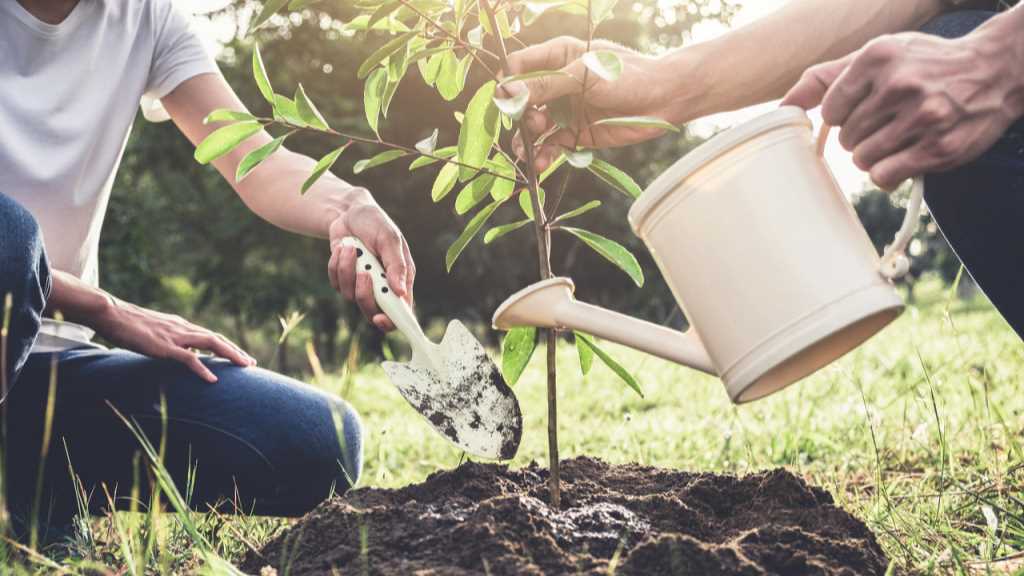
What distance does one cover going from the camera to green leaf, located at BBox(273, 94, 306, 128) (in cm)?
146

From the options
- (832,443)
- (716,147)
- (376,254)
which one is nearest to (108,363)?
(376,254)

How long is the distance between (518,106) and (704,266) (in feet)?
1.12

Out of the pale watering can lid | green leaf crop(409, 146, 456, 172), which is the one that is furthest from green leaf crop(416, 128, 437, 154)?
the pale watering can lid

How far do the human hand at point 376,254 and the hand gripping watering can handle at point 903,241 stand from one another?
0.88m

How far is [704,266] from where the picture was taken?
45.2 inches

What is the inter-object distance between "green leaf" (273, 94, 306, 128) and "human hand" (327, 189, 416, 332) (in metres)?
0.25

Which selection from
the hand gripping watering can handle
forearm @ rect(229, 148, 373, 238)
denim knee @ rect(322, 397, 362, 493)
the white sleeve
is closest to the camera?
the hand gripping watering can handle

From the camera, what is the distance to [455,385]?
1.63m

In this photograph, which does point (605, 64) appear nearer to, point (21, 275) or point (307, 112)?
point (307, 112)

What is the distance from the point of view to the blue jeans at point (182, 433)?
197 centimetres

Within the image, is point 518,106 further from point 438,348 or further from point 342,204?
point 342,204

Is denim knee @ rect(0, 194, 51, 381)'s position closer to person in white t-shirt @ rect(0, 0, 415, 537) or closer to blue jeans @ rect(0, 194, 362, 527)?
person in white t-shirt @ rect(0, 0, 415, 537)

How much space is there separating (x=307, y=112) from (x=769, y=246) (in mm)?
811

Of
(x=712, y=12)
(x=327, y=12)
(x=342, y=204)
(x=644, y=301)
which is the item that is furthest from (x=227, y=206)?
(x=342, y=204)
